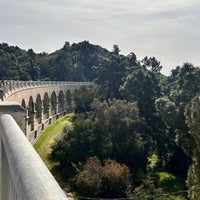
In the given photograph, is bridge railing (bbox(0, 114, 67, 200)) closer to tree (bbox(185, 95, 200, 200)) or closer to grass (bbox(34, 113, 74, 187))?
tree (bbox(185, 95, 200, 200))

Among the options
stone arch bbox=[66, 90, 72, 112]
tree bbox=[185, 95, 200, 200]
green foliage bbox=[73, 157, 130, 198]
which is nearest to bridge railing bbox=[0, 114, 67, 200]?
tree bbox=[185, 95, 200, 200]

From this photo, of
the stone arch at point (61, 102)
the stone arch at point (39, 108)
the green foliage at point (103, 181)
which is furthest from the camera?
the stone arch at point (61, 102)

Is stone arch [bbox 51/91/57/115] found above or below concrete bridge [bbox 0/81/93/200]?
below

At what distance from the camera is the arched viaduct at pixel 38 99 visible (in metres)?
27.5

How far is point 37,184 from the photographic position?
2.06 metres

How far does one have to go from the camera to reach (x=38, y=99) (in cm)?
4538

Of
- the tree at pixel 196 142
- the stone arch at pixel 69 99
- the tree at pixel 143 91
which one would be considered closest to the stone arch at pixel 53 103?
the stone arch at pixel 69 99

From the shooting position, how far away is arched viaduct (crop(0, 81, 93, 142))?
27.5m

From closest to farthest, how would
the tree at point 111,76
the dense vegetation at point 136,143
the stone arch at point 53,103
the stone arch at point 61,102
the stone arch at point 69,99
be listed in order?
the dense vegetation at point 136,143 < the tree at point 111,76 < the stone arch at point 53,103 < the stone arch at point 61,102 < the stone arch at point 69,99

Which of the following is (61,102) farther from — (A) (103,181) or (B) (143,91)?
(A) (103,181)

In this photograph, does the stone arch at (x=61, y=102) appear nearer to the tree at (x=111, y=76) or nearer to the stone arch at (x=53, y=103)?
the stone arch at (x=53, y=103)

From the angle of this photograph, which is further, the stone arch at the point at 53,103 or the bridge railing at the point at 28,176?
the stone arch at the point at 53,103

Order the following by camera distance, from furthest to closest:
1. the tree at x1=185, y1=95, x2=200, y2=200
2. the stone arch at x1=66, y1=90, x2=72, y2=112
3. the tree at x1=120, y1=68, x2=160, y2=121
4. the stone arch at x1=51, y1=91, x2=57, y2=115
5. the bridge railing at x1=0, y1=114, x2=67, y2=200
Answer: the stone arch at x1=66, y1=90, x2=72, y2=112, the stone arch at x1=51, y1=91, x2=57, y2=115, the tree at x1=120, y1=68, x2=160, y2=121, the tree at x1=185, y1=95, x2=200, y2=200, the bridge railing at x1=0, y1=114, x2=67, y2=200

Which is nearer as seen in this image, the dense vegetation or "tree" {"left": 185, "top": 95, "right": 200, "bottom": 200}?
"tree" {"left": 185, "top": 95, "right": 200, "bottom": 200}
